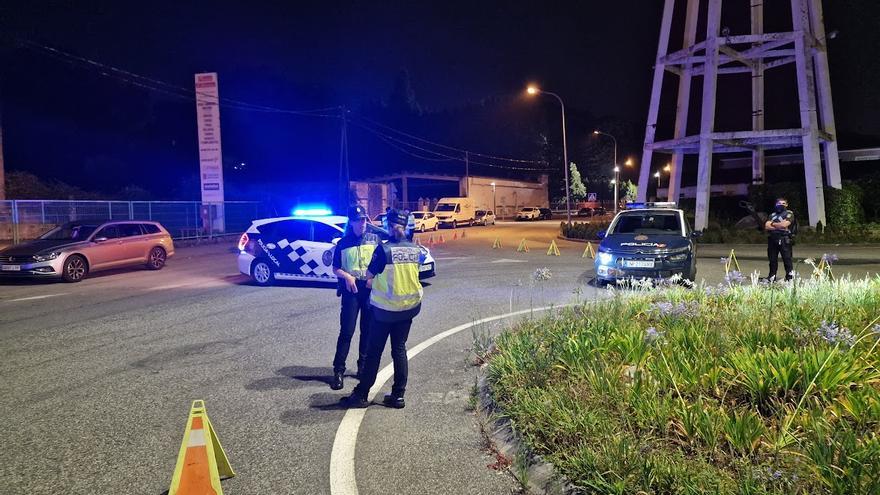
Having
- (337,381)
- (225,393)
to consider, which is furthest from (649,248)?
(225,393)

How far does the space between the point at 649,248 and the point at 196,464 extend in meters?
9.34

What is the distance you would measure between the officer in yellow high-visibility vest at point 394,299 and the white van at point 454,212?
1435 inches

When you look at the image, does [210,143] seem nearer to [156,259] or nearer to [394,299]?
[156,259]

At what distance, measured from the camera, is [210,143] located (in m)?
29.3

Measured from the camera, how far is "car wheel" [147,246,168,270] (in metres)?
16.4

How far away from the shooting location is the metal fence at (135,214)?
65.8 feet

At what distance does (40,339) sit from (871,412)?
906 cm

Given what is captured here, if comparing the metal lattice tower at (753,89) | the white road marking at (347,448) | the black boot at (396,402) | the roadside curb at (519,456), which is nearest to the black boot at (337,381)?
the white road marking at (347,448)

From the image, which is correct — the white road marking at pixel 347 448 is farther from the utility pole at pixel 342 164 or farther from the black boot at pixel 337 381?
the utility pole at pixel 342 164

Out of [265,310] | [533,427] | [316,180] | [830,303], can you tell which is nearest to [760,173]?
[830,303]

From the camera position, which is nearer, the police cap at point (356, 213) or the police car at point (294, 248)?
the police cap at point (356, 213)

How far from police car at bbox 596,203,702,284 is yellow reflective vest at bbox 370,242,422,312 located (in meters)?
7.00

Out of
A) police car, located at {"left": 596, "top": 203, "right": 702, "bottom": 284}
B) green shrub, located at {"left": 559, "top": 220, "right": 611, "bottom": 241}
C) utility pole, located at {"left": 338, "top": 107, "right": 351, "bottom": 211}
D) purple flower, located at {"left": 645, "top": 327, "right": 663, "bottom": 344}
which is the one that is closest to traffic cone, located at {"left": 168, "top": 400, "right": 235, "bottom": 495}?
purple flower, located at {"left": 645, "top": 327, "right": 663, "bottom": 344}

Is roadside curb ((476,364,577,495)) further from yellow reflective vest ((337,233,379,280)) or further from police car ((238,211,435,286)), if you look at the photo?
police car ((238,211,435,286))
